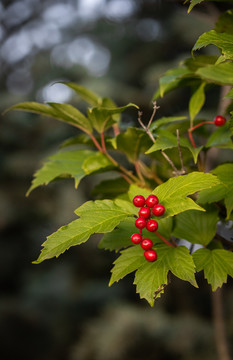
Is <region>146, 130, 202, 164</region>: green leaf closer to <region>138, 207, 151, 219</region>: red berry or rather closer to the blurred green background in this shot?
<region>138, 207, 151, 219</region>: red berry

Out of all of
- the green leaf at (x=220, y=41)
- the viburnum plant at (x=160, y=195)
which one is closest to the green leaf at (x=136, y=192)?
the viburnum plant at (x=160, y=195)

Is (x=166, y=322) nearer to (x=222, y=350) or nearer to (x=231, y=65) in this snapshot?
(x=222, y=350)

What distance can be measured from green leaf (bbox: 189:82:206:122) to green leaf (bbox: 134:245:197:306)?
10.4 inches

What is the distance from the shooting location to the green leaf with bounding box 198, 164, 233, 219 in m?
0.48

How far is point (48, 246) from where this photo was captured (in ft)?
1.45

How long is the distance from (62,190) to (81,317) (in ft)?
5.44

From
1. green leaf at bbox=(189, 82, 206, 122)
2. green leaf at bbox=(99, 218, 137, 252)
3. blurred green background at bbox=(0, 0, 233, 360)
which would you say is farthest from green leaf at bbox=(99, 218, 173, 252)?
blurred green background at bbox=(0, 0, 233, 360)

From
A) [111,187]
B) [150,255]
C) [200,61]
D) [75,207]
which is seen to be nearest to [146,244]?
[150,255]

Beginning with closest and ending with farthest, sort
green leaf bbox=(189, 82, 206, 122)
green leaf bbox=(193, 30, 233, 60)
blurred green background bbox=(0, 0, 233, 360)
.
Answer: green leaf bbox=(193, 30, 233, 60) < green leaf bbox=(189, 82, 206, 122) < blurred green background bbox=(0, 0, 233, 360)

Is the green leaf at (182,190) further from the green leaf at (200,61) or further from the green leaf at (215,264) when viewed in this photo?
the green leaf at (200,61)

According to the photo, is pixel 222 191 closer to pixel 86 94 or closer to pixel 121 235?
pixel 121 235

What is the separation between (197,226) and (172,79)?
0.25 metres

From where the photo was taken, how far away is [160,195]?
0.46m

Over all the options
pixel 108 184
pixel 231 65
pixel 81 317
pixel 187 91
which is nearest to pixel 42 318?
pixel 81 317
